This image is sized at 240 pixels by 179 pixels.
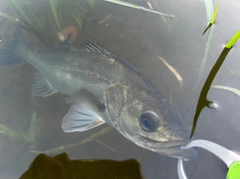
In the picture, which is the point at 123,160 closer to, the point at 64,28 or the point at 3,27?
the point at 64,28

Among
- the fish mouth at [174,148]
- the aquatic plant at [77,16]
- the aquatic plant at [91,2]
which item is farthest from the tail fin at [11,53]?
the fish mouth at [174,148]

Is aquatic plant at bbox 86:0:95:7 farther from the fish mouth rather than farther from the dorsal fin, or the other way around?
the fish mouth

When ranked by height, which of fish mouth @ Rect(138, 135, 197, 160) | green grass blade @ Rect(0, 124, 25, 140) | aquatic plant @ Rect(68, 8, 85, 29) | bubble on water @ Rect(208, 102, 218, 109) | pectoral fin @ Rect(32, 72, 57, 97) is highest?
aquatic plant @ Rect(68, 8, 85, 29)

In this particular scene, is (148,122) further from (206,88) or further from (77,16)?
(77,16)

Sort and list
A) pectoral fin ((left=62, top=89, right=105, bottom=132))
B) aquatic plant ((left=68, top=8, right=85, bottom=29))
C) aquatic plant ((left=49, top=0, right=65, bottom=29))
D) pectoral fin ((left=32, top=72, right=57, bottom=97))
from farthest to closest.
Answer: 1. aquatic plant ((left=68, top=8, right=85, bottom=29))
2. aquatic plant ((left=49, top=0, right=65, bottom=29))
3. pectoral fin ((left=32, top=72, right=57, bottom=97))
4. pectoral fin ((left=62, top=89, right=105, bottom=132))

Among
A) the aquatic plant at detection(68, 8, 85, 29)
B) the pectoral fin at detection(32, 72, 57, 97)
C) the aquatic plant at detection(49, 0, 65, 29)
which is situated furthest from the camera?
the aquatic plant at detection(68, 8, 85, 29)

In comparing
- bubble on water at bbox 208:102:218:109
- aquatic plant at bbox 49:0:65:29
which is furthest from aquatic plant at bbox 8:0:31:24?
bubble on water at bbox 208:102:218:109

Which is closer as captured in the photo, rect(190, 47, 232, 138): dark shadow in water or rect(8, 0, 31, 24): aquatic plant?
rect(190, 47, 232, 138): dark shadow in water

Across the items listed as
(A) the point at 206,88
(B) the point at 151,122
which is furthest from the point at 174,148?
(A) the point at 206,88
